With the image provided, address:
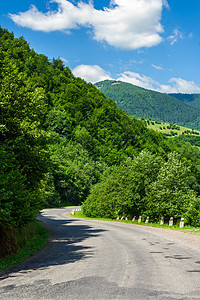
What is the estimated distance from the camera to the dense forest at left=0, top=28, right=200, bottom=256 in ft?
48.0

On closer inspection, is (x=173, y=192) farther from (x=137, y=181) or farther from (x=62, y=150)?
(x=62, y=150)

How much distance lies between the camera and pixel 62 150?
3223 inches

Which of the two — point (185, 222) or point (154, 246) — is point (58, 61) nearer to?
point (185, 222)

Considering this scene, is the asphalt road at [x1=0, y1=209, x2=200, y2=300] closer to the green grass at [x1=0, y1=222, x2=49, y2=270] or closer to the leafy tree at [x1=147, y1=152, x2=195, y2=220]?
the green grass at [x1=0, y1=222, x2=49, y2=270]

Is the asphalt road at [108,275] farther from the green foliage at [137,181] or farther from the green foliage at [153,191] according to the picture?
the green foliage at [137,181]

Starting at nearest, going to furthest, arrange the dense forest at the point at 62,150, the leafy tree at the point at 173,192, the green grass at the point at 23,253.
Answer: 1. the green grass at the point at 23,253
2. the dense forest at the point at 62,150
3. the leafy tree at the point at 173,192

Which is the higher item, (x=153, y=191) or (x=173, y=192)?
(x=173, y=192)

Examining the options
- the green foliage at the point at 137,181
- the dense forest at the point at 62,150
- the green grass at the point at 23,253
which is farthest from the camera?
the green foliage at the point at 137,181

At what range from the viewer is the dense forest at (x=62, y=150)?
14622 mm

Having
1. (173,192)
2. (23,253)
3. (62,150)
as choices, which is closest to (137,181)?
(173,192)

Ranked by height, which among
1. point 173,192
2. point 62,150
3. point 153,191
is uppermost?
point 62,150

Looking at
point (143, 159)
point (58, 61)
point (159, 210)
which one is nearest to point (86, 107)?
point (58, 61)

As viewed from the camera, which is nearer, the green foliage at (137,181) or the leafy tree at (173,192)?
the leafy tree at (173,192)

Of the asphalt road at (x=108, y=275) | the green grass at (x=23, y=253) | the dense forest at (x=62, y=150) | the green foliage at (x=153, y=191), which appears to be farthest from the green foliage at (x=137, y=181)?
the asphalt road at (x=108, y=275)
